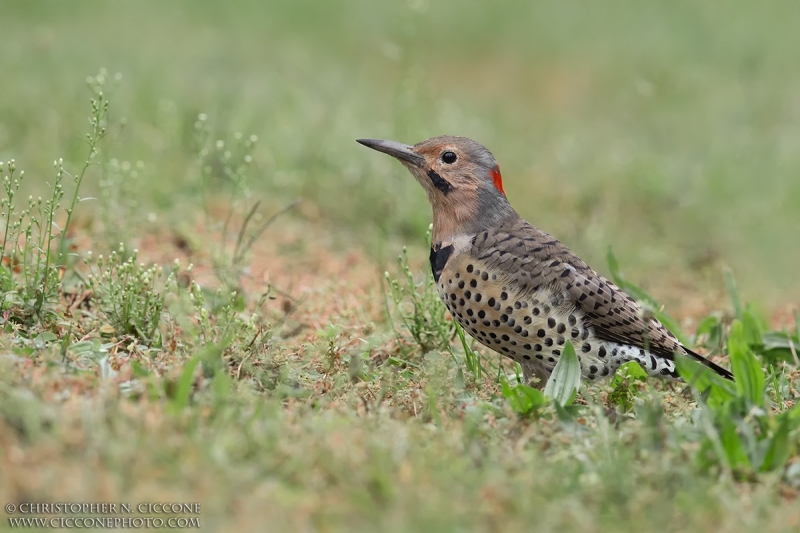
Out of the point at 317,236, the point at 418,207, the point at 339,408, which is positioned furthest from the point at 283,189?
the point at 339,408

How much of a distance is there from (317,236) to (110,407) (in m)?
4.04

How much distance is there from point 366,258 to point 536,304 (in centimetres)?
237

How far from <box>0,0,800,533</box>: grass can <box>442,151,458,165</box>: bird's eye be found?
0.64 metres

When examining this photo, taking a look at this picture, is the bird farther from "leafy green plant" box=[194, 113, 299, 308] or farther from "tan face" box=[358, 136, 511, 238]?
"leafy green plant" box=[194, 113, 299, 308]

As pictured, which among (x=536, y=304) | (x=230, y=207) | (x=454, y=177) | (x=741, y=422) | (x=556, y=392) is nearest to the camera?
(x=741, y=422)

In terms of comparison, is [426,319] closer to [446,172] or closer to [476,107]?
[446,172]

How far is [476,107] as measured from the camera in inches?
412

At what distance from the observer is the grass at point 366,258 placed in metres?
2.94

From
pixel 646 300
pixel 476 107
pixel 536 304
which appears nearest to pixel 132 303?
pixel 536 304

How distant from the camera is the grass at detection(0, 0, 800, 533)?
9.66 ft

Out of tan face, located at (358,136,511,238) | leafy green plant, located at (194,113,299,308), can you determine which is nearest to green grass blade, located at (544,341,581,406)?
tan face, located at (358,136,511,238)

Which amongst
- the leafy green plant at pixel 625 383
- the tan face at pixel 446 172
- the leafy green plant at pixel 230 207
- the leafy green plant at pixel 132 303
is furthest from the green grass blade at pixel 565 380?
the leafy green plant at pixel 132 303

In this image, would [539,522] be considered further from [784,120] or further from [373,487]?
[784,120]

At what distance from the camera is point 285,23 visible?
41.0 feet
